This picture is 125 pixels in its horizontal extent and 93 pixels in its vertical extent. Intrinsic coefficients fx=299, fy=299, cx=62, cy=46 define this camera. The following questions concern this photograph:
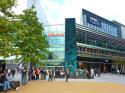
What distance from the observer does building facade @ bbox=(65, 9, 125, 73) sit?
6556 centimetres

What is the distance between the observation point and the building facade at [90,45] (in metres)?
65.6

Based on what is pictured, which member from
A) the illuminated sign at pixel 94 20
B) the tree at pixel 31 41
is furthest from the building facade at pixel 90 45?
the tree at pixel 31 41

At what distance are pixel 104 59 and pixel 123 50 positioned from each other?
56.0 ft

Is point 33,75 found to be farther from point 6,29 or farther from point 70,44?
point 70,44

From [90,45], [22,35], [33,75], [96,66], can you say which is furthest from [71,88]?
[96,66]

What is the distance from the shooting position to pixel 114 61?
82.1m

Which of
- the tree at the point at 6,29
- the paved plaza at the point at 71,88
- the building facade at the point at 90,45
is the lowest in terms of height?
the paved plaza at the point at 71,88

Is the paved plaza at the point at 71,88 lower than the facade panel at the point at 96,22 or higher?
lower

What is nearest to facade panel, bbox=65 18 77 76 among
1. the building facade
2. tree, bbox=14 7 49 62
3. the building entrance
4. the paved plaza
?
the building facade

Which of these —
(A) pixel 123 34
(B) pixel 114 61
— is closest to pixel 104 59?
(B) pixel 114 61

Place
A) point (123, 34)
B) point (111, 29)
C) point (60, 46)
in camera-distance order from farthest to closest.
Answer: point (123, 34), point (111, 29), point (60, 46)

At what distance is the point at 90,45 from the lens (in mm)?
71625

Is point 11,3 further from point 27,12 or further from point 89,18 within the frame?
point 89,18

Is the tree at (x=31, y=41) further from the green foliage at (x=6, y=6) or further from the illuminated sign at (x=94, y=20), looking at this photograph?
the illuminated sign at (x=94, y=20)
